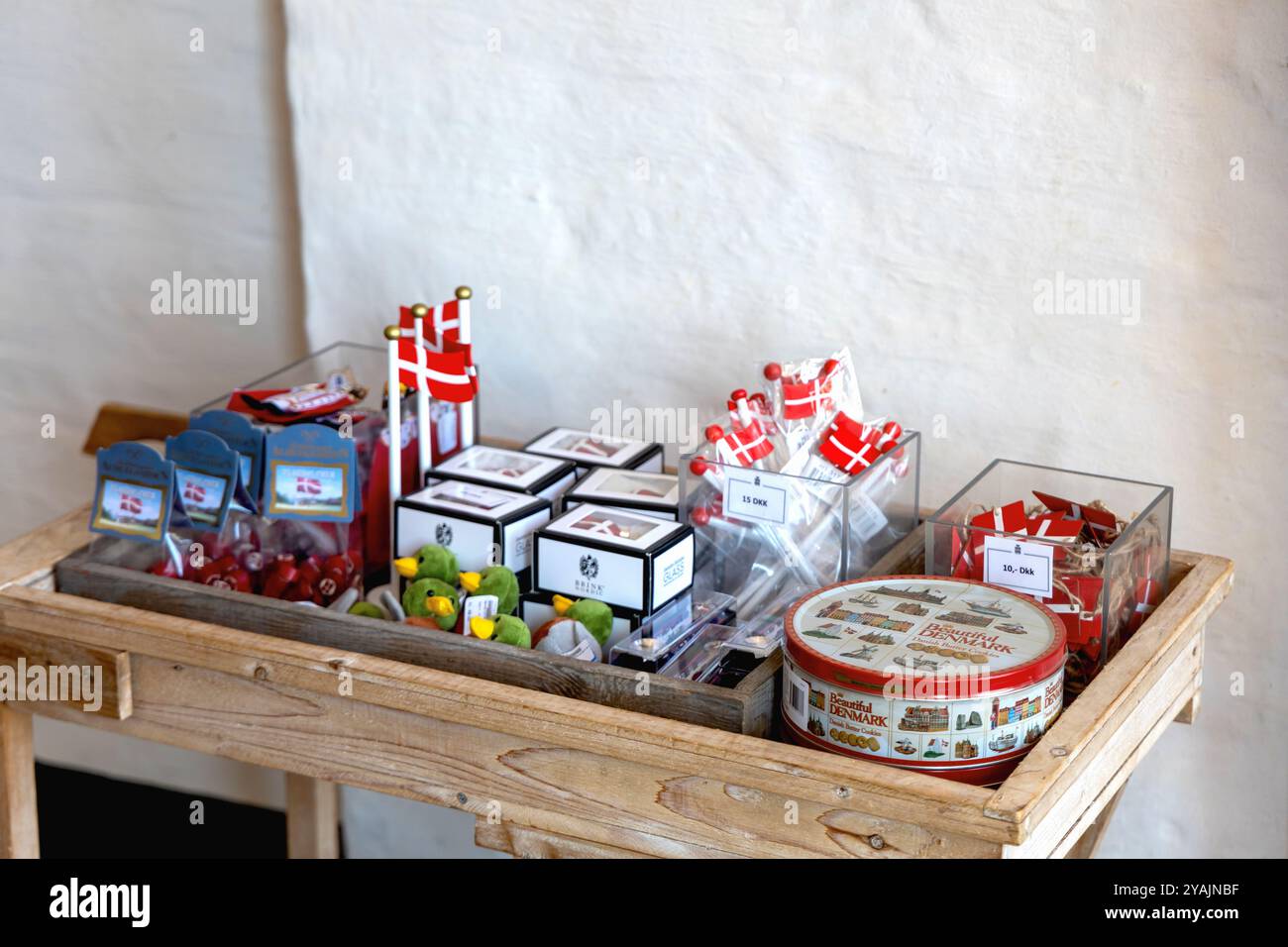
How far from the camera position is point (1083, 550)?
1521mm

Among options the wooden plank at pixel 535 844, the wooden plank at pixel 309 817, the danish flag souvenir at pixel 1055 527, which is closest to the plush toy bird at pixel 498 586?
the wooden plank at pixel 535 844

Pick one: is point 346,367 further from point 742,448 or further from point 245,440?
point 742,448

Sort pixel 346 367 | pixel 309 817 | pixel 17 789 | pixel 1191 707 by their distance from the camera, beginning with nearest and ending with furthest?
pixel 1191 707 → pixel 17 789 → pixel 346 367 → pixel 309 817

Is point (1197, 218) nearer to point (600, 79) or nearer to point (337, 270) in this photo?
point (600, 79)

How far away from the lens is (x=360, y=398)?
203cm

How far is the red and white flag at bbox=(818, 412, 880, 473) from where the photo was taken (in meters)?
1.71

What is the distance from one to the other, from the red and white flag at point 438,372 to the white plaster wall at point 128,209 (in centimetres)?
62

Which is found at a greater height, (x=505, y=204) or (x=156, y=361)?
(x=505, y=204)

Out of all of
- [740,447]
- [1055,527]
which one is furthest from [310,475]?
[1055,527]

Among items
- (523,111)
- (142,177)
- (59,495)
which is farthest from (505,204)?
(59,495)

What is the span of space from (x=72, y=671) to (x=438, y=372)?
0.58 metres

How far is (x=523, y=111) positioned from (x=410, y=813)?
49.7 inches

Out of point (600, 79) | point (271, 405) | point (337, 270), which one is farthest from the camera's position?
point (337, 270)
